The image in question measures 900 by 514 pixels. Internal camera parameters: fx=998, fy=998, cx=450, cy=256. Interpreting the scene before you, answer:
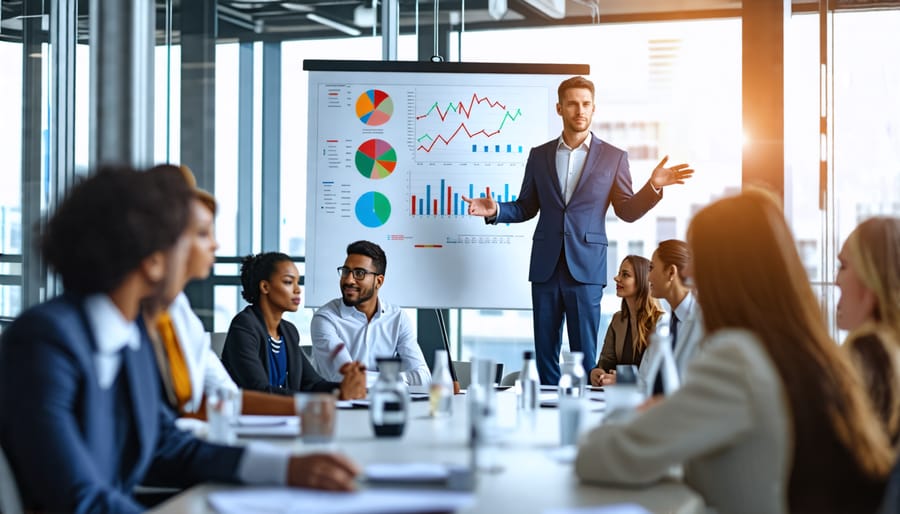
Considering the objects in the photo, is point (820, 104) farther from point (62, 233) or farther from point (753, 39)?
point (62, 233)

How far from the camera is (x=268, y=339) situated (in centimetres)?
404

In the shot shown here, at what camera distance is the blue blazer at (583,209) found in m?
5.30

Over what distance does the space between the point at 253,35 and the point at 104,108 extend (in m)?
4.63

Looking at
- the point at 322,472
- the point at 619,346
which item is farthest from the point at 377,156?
the point at 322,472

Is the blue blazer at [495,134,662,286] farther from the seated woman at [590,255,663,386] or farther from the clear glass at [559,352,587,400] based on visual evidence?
the clear glass at [559,352,587,400]

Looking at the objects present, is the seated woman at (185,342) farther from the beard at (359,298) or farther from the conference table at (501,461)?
the beard at (359,298)

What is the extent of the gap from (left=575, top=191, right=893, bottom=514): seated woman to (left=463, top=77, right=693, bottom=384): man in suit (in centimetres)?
342

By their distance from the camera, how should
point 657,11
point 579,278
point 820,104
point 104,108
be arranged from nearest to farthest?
1. point 104,108
2. point 820,104
3. point 579,278
4. point 657,11

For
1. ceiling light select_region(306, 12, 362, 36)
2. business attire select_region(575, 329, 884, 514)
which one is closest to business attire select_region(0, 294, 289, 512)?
business attire select_region(575, 329, 884, 514)

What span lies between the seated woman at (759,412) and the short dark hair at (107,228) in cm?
89

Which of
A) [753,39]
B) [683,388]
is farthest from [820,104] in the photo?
[683,388]

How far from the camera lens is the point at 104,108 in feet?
8.02

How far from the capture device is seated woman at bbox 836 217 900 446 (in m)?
1.95

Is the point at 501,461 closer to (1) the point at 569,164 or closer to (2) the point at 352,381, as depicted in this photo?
(2) the point at 352,381
